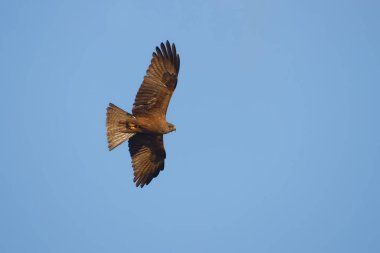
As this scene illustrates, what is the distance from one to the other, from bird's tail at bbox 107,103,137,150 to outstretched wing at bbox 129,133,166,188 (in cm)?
90

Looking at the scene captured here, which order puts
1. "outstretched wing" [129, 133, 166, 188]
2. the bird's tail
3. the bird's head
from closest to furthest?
the bird's tail < the bird's head < "outstretched wing" [129, 133, 166, 188]

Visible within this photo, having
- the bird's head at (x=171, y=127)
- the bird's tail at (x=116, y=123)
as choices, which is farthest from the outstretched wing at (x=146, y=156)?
the bird's tail at (x=116, y=123)

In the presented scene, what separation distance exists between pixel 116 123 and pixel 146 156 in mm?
1622

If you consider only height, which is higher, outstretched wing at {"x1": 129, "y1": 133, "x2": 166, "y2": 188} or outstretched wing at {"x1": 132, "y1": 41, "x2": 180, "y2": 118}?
outstretched wing at {"x1": 132, "y1": 41, "x2": 180, "y2": 118}

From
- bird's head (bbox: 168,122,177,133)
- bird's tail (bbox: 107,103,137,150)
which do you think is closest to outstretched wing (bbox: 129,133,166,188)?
bird's head (bbox: 168,122,177,133)

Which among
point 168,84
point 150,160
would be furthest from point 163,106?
point 150,160

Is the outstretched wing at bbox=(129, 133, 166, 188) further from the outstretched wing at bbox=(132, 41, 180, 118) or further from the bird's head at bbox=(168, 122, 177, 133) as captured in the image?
the outstretched wing at bbox=(132, 41, 180, 118)

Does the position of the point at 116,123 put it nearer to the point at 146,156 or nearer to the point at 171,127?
the point at 171,127

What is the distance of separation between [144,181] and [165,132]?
160 centimetres

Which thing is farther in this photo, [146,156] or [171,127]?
[146,156]

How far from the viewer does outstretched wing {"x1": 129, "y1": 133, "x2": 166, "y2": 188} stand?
17672mm

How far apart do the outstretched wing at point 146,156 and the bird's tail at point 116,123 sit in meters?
0.90

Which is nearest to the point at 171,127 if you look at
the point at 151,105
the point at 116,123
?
the point at 151,105

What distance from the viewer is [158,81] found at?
657 inches
